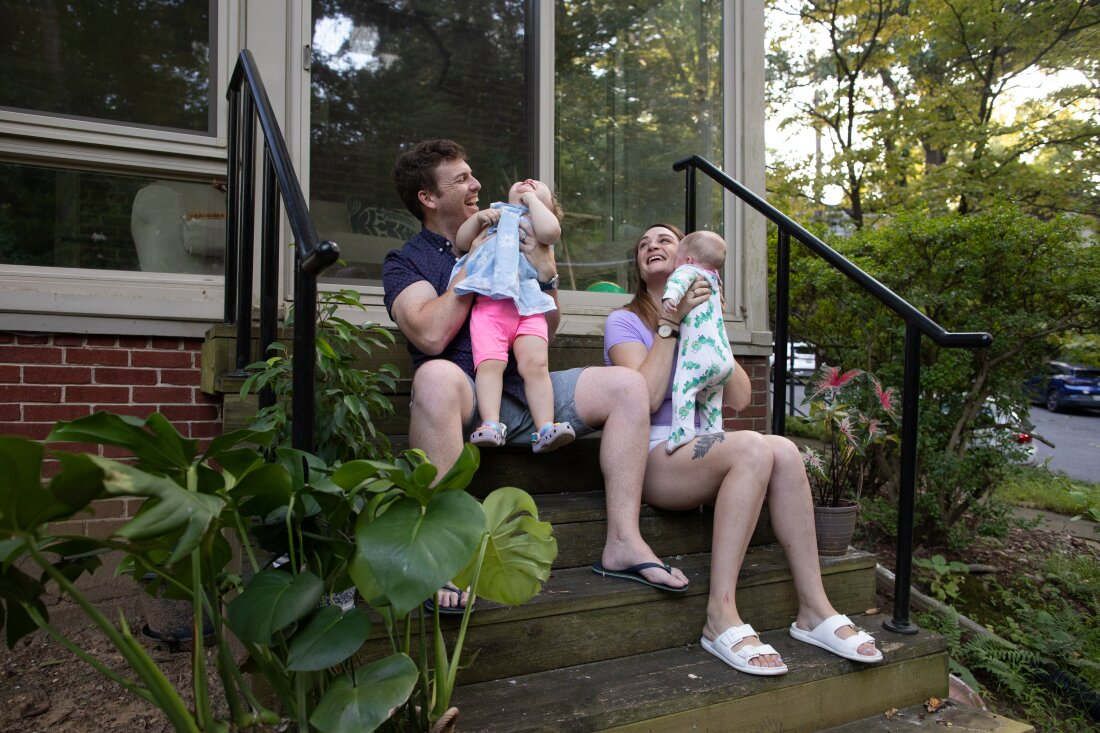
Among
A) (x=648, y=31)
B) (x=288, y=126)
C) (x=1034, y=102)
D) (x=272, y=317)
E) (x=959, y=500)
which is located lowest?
(x=959, y=500)

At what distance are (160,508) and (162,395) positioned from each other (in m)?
1.81

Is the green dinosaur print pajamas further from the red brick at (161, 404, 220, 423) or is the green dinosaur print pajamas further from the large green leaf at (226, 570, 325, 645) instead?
the red brick at (161, 404, 220, 423)

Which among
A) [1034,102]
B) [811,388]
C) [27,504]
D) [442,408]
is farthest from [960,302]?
[1034,102]

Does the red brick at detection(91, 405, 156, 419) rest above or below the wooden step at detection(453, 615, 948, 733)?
above

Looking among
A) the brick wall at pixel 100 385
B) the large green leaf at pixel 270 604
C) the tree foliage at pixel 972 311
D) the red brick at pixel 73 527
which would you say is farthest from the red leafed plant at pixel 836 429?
the red brick at pixel 73 527

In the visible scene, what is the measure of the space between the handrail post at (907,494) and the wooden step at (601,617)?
0.16 m

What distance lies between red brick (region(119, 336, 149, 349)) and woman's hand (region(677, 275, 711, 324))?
1.82 m

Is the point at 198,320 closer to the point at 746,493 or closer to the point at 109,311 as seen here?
the point at 109,311

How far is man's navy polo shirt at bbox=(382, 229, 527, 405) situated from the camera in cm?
229

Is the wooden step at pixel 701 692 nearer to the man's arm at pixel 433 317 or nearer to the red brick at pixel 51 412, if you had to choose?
the man's arm at pixel 433 317

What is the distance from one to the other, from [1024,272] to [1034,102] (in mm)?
5007

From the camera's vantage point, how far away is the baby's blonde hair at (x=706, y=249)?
7.73 feet

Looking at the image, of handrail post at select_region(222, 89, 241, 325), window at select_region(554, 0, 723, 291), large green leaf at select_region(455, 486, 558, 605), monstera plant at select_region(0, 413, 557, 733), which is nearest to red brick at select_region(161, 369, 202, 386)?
handrail post at select_region(222, 89, 241, 325)

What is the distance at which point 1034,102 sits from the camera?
779 cm
